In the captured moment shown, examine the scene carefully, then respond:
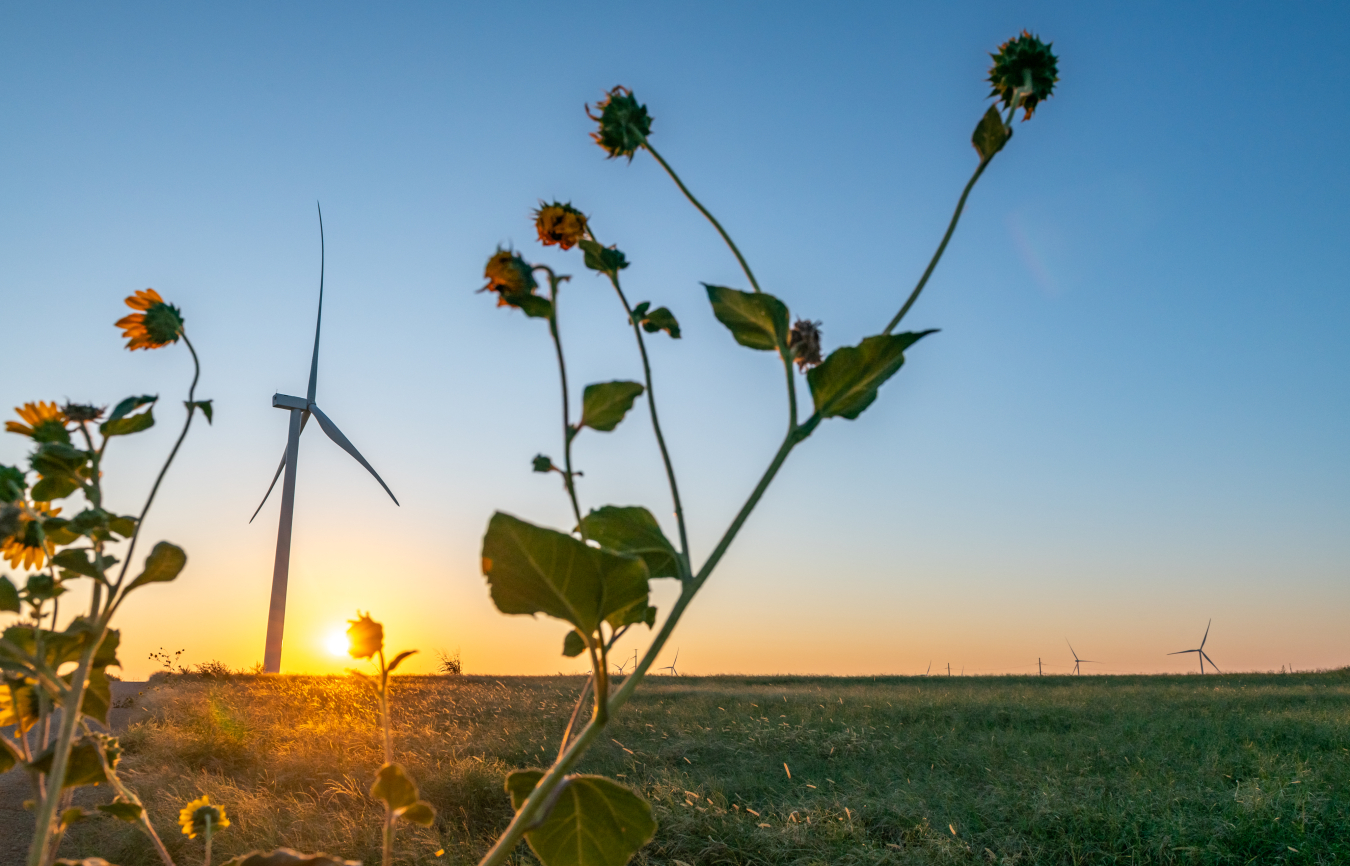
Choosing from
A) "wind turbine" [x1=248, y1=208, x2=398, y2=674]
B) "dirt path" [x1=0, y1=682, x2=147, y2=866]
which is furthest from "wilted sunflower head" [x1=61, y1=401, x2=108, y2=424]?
"wind turbine" [x1=248, y1=208, x2=398, y2=674]

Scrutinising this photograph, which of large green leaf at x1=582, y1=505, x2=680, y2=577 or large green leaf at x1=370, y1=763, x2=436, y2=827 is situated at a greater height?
large green leaf at x1=582, y1=505, x2=680, y2=577

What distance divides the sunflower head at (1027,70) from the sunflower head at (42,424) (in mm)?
960

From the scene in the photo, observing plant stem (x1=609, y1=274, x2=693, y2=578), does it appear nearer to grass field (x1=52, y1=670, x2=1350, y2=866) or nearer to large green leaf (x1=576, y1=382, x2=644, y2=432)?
large green leaf (x1=576, y1=382, x2=644, y2=432)

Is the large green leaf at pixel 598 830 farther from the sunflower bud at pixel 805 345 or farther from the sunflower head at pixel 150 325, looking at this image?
the sunflower head at pixel 150 325

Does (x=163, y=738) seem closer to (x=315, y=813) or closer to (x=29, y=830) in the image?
(x=29, y=830)

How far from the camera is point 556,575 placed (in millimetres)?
497

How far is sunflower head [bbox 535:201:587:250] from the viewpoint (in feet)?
2.37

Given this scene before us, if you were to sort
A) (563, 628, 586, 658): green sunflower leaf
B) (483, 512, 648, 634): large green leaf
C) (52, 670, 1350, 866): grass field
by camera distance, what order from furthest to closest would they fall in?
(52, 670, 1350, 866): grass field, (563, 628, 586, 658): green sunflower leaf, (483, 512, 648, 634): large green leaf

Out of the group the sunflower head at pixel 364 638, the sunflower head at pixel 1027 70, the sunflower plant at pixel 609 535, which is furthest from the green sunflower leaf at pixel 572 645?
the sunflower head at pixel 1027 70

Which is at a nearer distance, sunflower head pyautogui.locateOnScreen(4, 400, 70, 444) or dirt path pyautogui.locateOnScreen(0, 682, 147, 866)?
sunflower head pyautogui.locateOnScreen(4, 400, 70, 444)

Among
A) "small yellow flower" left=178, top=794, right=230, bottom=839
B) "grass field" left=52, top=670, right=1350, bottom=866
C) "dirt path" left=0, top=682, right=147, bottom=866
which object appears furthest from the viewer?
"dirt path" left=0, top=682, right=147, bottom=866

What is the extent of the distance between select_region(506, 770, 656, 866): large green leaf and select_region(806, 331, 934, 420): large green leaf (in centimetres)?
33

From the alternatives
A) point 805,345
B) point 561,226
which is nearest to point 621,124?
point 561,226

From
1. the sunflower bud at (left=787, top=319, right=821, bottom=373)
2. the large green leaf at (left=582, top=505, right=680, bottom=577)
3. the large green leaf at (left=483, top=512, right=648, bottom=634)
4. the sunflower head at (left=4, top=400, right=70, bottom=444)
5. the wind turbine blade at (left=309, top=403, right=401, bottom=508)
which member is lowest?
the large green leaf at (left=483, top=512, right=648, bottom=634)
